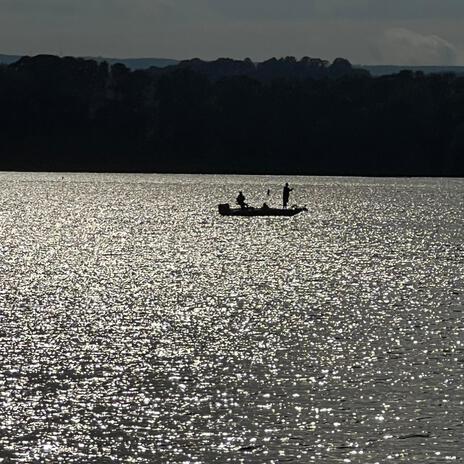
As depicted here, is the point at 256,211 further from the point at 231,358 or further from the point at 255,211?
the point at 231,358

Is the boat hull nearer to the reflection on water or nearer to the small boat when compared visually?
the small boat

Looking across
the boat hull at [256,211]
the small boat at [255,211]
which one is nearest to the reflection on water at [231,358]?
the small boat at [255,211]

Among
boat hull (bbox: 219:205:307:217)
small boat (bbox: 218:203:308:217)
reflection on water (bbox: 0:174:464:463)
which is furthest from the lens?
boat hull (bbox: 219:205:307:217)

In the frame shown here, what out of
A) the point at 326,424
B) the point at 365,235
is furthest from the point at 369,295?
the point at 365,235

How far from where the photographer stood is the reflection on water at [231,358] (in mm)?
41844

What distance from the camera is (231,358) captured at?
5703cm

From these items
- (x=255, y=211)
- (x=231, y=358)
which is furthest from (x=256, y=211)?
(x=231, y=358)

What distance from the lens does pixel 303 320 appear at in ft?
232

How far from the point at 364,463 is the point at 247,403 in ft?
29.3

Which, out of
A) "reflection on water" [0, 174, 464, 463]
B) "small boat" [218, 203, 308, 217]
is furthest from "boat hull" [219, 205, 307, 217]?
"reflection on water" [0, 174, 464, 463]

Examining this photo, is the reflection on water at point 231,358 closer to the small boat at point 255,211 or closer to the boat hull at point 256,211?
the small boat at point 255,211

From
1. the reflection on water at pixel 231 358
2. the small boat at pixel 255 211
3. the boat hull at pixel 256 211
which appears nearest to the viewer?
the reflection on water at pixel 231 358

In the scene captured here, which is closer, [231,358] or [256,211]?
[231,358]

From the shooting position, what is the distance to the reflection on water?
137 ft
